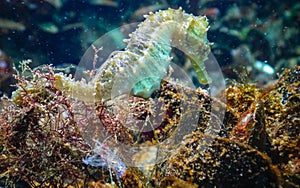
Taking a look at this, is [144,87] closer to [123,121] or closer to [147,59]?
[147,59]

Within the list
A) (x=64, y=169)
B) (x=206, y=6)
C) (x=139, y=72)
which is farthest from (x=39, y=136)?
(x=206, y=6)

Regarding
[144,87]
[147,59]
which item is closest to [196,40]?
[147,59]

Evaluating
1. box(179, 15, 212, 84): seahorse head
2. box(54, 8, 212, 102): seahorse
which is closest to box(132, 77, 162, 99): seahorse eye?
box(54, 8, 212, 102): seahorse

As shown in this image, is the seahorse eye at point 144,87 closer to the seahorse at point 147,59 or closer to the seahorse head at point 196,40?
the seahorse at point 147,59

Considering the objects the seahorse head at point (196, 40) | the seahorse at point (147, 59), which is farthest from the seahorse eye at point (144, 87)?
the seahorse head at point (196, 40)

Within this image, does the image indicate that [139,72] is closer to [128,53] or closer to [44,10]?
[128,53]

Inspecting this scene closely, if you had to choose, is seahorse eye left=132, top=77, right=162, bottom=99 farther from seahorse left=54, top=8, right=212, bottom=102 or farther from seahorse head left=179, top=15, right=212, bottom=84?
seahorse head left=179, top=15, right=212, bottom=84

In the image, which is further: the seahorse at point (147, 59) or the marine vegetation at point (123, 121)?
the seahorse at point (147, 59)
